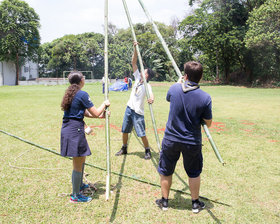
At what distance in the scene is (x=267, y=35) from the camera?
25.1m

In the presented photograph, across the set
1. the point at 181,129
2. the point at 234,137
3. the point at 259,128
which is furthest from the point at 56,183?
the point at 259,128

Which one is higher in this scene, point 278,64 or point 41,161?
point 278,64

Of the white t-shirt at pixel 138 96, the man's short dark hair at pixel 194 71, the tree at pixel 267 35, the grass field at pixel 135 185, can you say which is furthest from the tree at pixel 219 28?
the man's short dark hair at pixel 194 71

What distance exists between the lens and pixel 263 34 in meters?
25.4

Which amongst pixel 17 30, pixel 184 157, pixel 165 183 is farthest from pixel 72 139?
pixel 17 30

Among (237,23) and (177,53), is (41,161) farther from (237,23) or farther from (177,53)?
(177,53)

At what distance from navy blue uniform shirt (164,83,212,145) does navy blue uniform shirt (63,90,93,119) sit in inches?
48.2

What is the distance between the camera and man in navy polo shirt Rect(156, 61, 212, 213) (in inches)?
125

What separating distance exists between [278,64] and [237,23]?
24.7 ft

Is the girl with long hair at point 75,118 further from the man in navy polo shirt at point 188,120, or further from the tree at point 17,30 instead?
the tree at point 17,30

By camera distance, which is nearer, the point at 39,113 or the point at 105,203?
the point at 105,203

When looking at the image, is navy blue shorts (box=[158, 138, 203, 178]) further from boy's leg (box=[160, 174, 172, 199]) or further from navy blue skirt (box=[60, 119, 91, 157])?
navy blue skirt (box=[60, 119, 91, 157])

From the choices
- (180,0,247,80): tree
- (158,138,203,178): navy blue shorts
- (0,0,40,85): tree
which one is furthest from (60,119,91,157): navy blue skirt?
(0,0,40,85): tree

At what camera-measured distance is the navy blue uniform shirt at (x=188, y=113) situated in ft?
10.4
